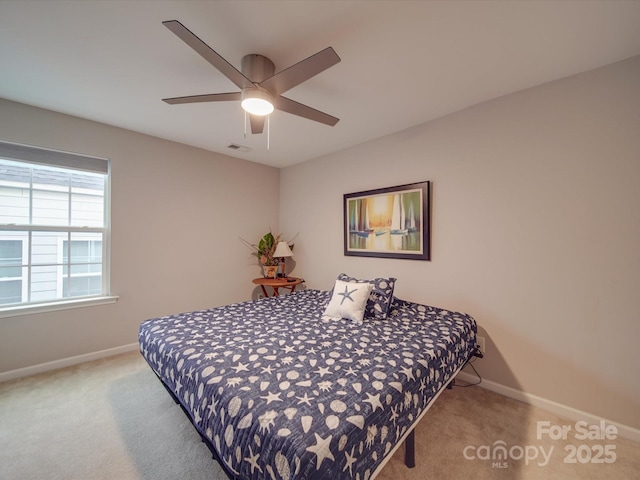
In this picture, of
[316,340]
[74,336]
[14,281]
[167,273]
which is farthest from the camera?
[167,273]

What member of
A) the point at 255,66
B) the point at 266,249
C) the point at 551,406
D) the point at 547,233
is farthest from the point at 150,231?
the point at 551,406

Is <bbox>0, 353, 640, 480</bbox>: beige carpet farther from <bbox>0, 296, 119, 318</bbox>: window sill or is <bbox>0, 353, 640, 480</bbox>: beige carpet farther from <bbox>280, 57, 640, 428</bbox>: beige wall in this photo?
<bbox>0, 296, 119, 318</bbox>: window sill

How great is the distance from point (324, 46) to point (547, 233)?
210cm


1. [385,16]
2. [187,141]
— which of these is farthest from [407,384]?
[187,141]

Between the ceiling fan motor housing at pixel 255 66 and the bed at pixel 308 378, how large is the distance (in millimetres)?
1730

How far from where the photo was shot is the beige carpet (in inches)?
56.2

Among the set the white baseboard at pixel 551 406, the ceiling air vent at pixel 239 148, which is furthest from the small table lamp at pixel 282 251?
the white baseboard at pixel 551 406

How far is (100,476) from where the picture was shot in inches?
54.5

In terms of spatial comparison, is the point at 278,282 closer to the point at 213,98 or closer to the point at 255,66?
the point at 213,98

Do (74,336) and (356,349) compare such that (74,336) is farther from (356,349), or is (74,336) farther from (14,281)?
(356,349)

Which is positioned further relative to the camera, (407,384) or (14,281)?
(14,281)

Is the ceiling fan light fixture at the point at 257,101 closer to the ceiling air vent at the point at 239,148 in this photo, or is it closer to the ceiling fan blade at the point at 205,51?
the ceiling fan blade at the point at 205,51

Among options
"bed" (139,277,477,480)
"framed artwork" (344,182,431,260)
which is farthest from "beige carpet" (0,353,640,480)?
"framed artwork" (344,182,431,260)

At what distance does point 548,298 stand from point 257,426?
2242mm
